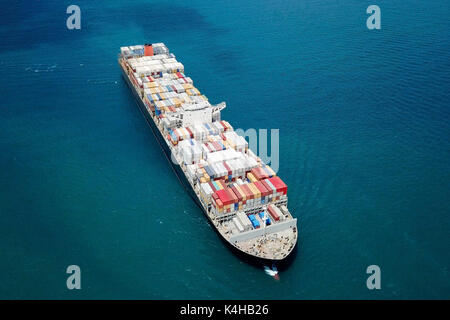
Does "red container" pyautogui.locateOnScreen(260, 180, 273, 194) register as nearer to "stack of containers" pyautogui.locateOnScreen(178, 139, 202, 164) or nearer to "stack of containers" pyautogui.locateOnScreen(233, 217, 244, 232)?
"stack of containers" pyautogui.locateOnScreen(233, 217, 244, 232)

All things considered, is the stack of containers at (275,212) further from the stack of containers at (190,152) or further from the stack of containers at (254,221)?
the stack of containers at (190,152)

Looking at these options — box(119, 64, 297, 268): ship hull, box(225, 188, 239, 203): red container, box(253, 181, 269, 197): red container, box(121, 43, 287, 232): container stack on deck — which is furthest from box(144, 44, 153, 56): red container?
box(225, 188, 239, 203): red container

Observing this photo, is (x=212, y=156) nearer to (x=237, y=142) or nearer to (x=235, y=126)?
(x=237, y=142)

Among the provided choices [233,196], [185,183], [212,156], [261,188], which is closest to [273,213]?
[261,188]

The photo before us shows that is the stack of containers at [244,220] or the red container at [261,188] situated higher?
the red container at [261,188]

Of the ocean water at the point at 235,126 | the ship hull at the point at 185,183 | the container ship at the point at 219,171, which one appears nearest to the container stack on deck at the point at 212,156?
the container ship at the point at 219,171
